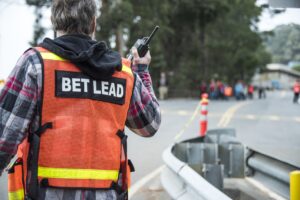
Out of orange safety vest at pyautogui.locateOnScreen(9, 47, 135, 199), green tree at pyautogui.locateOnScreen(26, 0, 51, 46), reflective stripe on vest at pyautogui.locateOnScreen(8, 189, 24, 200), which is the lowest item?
reflective stripe on vest at pyautogui.locateOnScreen(8, 189, 24, 200)

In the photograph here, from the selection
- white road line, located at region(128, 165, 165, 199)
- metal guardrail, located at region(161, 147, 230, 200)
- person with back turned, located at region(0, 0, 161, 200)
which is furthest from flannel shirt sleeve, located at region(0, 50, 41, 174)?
white road line, located at region(128, 165, 165, 199)

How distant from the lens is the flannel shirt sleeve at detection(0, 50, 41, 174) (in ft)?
7.22

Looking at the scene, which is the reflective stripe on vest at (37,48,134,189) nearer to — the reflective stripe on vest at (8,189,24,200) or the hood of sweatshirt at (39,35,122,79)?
the hood of sweatshirt at (39,35,122,79)

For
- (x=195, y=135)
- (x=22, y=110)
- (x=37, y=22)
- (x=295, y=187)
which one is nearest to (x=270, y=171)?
(x=295, y=187)

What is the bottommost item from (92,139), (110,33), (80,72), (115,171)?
(115,171)

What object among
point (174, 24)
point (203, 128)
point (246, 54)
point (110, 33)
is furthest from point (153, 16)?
point (203, 128)

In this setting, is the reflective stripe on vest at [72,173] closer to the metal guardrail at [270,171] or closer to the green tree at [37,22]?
the metal guardrail at [270,171]

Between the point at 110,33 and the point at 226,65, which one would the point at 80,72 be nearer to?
the point at 110,33

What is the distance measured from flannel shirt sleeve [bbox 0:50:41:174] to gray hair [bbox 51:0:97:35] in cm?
22

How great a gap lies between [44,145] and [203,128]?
10.1m

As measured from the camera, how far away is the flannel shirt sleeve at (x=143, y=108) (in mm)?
2502

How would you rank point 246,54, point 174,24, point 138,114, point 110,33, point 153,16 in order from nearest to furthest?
1. point 138,114
2. point 110,33
3. point 153,16
4. point 174,24
5. point 246,54

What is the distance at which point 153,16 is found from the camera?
42688 mm

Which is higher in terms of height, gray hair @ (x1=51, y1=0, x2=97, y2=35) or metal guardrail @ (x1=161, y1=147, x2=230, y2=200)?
gray hair @ (x1=51, y1=0, x2=97, y2=35)
